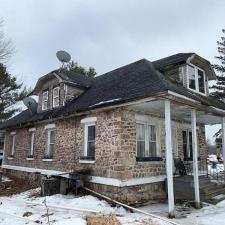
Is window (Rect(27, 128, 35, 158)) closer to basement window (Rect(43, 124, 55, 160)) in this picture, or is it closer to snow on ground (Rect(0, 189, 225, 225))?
basement window (Rect(43, 124, 55, 160))

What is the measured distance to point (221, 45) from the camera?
33.0 m

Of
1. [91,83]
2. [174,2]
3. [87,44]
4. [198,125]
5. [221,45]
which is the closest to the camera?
[174,2]

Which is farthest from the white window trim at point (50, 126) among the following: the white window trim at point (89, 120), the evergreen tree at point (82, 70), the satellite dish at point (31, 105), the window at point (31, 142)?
the evergreen tree at point (82, 70)

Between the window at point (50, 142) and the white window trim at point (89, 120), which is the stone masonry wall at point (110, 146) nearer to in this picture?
the white window trim at point (89, 120)

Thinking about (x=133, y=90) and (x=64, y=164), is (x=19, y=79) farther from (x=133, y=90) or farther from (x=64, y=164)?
(x=133, y=90)

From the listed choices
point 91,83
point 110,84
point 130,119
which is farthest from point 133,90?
Result: point 91,83

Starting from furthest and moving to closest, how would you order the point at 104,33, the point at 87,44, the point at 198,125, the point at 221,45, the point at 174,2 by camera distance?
the point at 221,45 < the point at 87,44 < the point at 104,33 < the point at 198,125 < the point at 174,2

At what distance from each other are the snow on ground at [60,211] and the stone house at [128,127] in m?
0.84

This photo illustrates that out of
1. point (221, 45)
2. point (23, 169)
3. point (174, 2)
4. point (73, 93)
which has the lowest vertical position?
point (23, 169)

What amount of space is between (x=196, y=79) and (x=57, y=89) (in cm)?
774

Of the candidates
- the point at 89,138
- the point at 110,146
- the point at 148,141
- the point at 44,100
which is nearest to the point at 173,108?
the point at 148,141

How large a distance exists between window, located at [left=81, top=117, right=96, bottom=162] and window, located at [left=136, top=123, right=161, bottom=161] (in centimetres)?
195

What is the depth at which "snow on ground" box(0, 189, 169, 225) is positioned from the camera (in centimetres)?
711

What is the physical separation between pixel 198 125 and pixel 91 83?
6.79 metres
